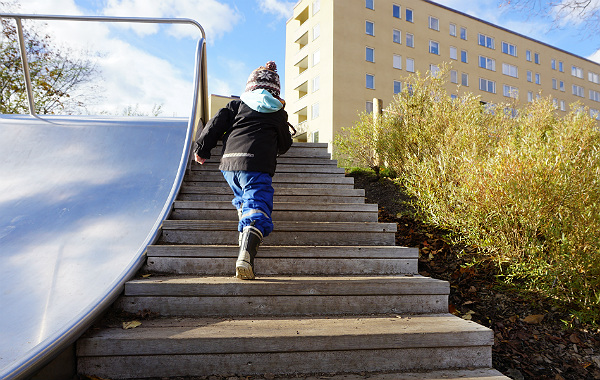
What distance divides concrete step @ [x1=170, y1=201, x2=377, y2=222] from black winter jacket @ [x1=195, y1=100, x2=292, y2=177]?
0.63 meters

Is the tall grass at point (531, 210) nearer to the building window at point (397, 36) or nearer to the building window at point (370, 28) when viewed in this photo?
the building window at point (370, 28)

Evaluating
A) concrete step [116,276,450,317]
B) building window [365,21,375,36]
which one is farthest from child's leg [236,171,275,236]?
building window [365,21,375,36]

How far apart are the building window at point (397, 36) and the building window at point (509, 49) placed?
39.9ft

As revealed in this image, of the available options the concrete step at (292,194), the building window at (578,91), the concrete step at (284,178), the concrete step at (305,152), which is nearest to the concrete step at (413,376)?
the concrete step at (292,194)

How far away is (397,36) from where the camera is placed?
2723cm

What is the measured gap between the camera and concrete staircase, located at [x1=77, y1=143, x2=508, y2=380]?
6.96 ft

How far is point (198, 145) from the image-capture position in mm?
3248

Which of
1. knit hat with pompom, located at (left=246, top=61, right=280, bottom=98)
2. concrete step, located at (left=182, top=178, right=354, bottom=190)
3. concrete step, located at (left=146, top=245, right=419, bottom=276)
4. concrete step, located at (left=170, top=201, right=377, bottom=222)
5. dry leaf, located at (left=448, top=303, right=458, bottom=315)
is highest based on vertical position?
knit hat with pompom, located at (left=246, top=61, right=280, bottom=98)

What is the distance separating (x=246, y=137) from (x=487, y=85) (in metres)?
34.2

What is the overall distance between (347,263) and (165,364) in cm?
149

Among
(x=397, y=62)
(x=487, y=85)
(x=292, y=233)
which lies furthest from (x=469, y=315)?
(x=487, y=85)

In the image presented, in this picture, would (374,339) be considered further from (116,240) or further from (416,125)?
(416,125)

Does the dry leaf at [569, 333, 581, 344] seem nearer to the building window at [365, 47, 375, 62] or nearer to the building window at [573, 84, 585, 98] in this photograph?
the building window at [365, 47, 375, 62]

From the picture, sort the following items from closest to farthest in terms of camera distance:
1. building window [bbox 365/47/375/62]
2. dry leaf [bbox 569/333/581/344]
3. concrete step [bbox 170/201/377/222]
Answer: dry leaf [bbox 569/333/581/344] → concrete step [bbox 170/201/377/222] → building window [bbox 365/47/375/62]
